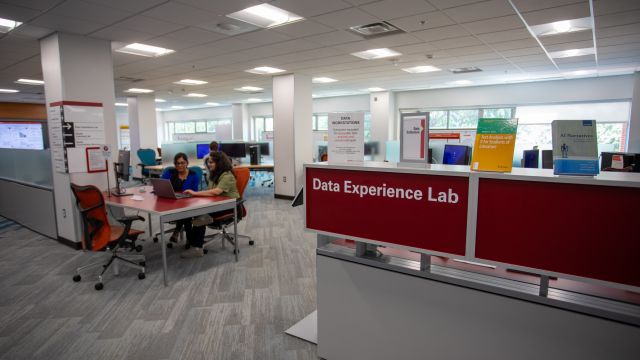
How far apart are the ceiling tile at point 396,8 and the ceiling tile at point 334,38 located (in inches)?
29.9

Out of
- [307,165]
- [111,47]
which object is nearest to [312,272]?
[307,165]

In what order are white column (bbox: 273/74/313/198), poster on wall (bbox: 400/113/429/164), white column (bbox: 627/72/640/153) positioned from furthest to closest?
white column (bbox: 273/74/313/198)
white column (bbox: 627/72/640/153)
poster on wall (bbox: 400/113/429/164)

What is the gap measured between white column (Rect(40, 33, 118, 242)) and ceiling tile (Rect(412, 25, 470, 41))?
4045 millimetres

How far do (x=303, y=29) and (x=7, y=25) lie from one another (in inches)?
134

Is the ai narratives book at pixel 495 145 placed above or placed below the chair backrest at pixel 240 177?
above

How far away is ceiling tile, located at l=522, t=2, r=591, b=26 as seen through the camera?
3.47 metres

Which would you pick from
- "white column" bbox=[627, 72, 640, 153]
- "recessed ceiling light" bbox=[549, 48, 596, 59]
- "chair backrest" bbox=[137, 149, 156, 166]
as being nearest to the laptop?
"recessed ceiling light" bbox=[549, 48, 596, 59]

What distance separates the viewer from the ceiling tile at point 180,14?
3410 mm

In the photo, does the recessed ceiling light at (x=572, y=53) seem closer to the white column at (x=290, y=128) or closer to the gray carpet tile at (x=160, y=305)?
the white column at (x=290, y=128)

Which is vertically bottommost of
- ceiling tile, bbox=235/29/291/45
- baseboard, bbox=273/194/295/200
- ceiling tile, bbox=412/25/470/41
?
baseboard, bbox=273/194/295/200

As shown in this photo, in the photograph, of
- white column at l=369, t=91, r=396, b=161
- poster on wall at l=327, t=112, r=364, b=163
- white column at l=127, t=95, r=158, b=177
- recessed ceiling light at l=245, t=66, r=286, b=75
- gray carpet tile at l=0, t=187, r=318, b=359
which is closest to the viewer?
poster on wall at l=327, t=112, r=364, b=163

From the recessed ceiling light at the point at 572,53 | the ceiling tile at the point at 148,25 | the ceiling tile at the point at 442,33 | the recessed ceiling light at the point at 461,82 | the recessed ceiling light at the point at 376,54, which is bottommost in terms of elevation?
the ceiling tile at the point at 148,25

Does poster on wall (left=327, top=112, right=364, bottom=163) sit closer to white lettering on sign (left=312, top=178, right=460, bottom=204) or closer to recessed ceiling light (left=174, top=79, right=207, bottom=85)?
white lettering on sign (left=312, top=178, right=460, bottom=204)

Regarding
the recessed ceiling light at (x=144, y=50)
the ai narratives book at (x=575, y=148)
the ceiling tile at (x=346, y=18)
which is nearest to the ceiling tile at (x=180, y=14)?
the ceiling tile at (x=346, y=18)
